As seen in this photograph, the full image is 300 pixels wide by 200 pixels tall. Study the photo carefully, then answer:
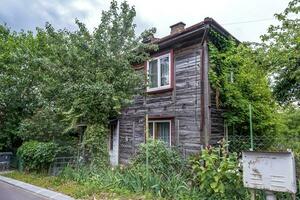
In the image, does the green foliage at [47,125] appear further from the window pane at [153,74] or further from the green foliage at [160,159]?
the green foliage at [160,159]

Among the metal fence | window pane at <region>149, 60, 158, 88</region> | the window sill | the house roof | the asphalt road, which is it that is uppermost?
the house roof

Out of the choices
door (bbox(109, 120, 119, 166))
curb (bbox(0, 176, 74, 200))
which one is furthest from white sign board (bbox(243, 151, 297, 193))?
door (bbox(109, 120, 119, 166))

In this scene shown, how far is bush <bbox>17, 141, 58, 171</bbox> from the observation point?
474 inches

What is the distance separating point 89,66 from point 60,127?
16.1 feet

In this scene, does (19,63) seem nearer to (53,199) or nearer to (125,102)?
(125,102)

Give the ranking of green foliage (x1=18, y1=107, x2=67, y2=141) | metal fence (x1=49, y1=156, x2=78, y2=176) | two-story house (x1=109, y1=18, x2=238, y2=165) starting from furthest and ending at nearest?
green foliage (x1=18, y1=107, x2=67, y2=141), metal fence (x1=49, y1=156, x2=78, y2=176), two-story house (x1=109, y1=18, x2=238, y2=165)

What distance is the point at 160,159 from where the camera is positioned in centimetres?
842

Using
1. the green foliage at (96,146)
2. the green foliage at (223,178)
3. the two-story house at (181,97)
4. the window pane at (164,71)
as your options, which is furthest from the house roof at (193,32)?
the green foliage at (223,178)

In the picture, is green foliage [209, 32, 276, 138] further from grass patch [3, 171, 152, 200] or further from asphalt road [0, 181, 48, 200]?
asphalt road [0, 181, 48, 200]

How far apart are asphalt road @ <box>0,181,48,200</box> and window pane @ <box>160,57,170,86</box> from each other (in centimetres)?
649

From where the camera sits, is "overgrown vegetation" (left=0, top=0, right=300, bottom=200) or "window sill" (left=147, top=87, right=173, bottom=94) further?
"window sill" (left=147, top=87, right=173, bottom=94)

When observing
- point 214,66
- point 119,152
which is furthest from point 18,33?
point 214,66

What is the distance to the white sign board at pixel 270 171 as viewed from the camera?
16.7 ft

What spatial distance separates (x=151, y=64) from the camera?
12789 mm
